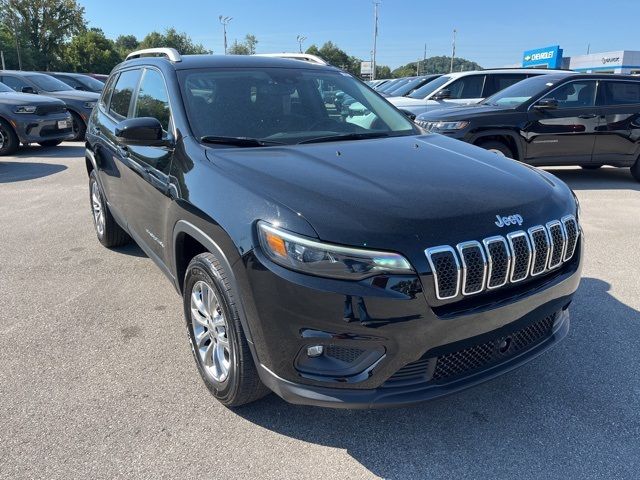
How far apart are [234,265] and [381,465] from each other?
1100 millimetres

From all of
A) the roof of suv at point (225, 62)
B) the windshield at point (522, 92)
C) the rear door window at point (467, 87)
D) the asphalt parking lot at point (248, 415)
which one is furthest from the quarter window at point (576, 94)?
the roof of suv at point (225, 62)

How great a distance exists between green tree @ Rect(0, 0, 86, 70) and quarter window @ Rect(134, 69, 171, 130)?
5978 cm

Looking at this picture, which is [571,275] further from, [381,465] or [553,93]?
[553,93]

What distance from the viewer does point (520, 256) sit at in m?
2.21

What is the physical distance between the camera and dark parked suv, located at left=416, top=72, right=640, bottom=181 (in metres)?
7.59

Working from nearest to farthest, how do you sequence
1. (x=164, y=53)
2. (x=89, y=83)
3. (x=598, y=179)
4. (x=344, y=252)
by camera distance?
(x=344, y=252)
(x=164, y=53)
(x=598, y=179)
(x=89, y=83)

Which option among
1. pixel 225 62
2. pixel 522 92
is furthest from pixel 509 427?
pixel 522 92

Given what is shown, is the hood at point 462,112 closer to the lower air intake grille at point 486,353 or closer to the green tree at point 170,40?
the lower air intake grille at point 486,353

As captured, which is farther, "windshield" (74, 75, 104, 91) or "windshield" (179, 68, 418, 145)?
"windshield" (74, 75, 104, 91)

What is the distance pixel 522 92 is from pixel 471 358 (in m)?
7.02

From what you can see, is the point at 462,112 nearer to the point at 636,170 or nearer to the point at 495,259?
the point at 636,170

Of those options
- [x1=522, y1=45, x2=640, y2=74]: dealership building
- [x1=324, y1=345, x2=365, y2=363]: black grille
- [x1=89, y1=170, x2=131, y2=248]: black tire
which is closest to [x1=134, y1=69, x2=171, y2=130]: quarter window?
[x1=89, y1=170, x2=131, y2=248]: black tire

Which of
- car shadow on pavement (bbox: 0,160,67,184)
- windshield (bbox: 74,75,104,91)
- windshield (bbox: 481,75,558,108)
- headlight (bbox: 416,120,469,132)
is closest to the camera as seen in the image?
headlight (bbox: 416,120,469,132)

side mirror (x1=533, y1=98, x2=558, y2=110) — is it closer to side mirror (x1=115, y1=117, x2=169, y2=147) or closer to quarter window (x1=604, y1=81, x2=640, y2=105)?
quarter window (x1=604, y1=81, x2=640, y2=105)
